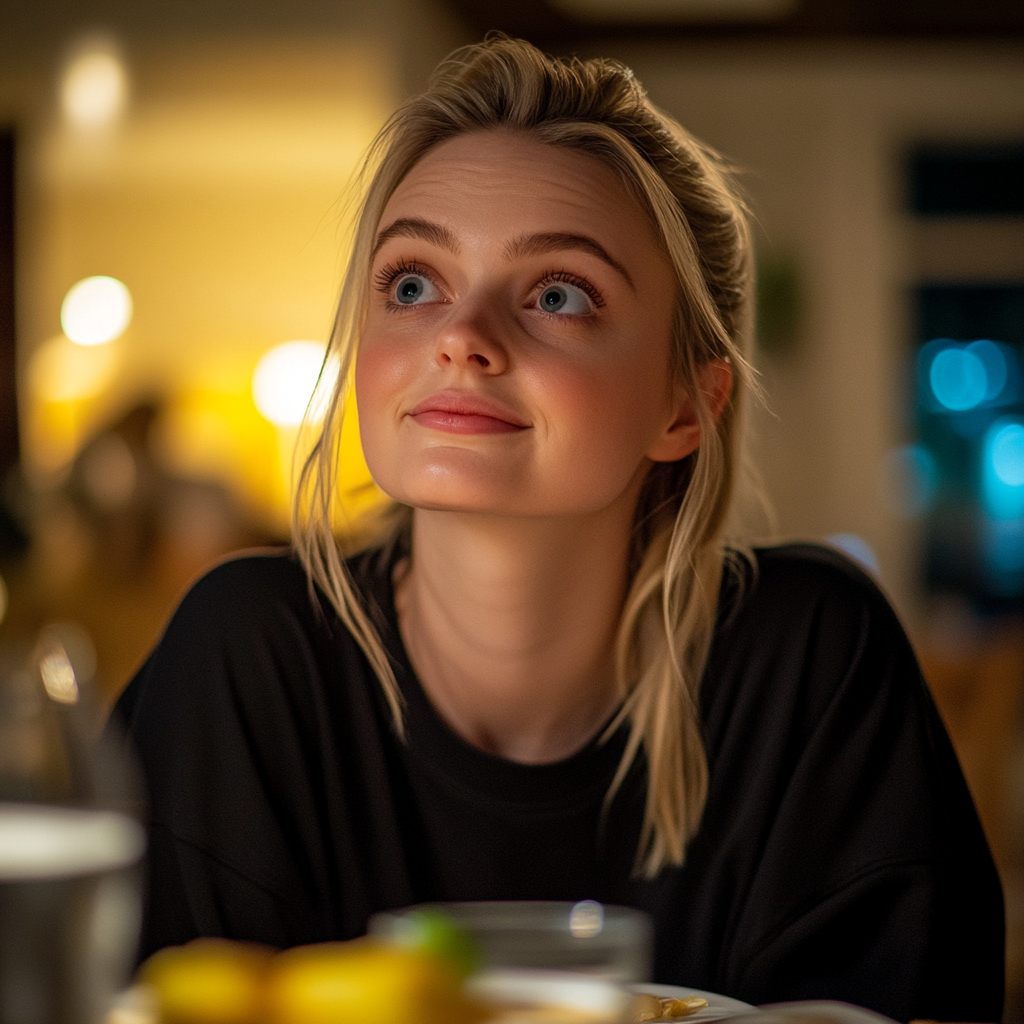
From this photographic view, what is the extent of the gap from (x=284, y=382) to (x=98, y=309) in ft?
3.53

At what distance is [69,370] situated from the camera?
6.01 metres

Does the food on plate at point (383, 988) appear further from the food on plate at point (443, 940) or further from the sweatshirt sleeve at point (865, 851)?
the sweatshirt sleeve at point (865, 851)

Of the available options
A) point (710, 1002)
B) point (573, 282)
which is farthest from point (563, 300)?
point (710, 1002)

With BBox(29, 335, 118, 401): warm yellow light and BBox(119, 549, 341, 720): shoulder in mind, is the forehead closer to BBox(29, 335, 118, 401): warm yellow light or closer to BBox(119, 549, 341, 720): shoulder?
BBox(119, 549, 341, 720): shoulder

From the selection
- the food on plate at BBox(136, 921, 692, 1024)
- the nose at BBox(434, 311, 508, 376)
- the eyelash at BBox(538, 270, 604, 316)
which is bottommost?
the food on plate at BBox(136, 921, 692, 1024)

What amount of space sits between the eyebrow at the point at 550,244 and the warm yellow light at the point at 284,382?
15.5 feet

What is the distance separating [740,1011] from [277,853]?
442 millimetres

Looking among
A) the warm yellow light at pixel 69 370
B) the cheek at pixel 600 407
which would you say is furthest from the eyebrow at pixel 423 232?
the warm yellow light at pixel 69 370

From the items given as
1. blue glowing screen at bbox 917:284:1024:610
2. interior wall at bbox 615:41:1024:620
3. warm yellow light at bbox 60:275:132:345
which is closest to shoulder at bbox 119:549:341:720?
warm yellow light at bbox 60:275:132:345

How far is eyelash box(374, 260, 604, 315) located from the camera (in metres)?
0.97

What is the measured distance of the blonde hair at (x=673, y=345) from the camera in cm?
104

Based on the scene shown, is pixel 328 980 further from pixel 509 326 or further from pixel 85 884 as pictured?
pixel 509 326

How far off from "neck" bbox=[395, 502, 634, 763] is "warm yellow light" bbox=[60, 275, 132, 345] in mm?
5215

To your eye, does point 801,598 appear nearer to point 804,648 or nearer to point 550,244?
point 804,648
